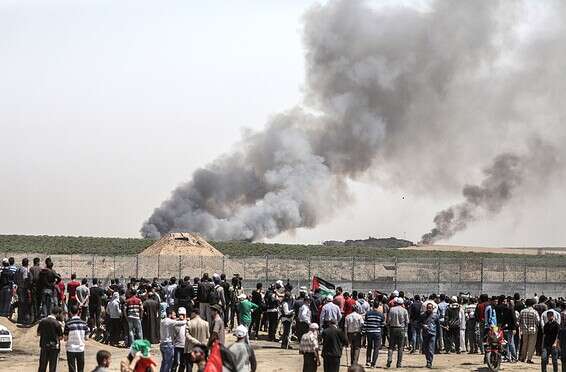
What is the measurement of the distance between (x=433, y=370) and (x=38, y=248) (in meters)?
63.6

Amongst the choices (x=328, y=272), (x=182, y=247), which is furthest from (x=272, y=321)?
(x=182, y=247)

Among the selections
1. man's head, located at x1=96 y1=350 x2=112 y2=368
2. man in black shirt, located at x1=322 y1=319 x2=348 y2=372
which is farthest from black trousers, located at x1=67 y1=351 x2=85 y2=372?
man's head, located at x1=96 y1=350 x2=112 y2=368

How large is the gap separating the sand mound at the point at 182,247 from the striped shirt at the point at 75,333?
4875cm

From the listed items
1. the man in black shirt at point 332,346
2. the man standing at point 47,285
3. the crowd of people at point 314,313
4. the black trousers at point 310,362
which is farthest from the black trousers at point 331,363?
the man standing at point 47,285

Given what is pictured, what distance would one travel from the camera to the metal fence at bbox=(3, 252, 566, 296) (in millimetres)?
50281

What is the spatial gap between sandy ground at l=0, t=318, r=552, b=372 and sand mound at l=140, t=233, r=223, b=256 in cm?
4005

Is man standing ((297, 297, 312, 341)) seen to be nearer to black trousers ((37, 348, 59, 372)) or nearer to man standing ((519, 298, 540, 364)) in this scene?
man standing ((519, 298, 540, 364))

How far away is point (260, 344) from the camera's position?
29312 mm

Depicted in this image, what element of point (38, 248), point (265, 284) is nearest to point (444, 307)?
point (265, 284)

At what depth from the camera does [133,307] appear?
25.2 m

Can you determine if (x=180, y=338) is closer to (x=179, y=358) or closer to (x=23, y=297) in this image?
(x=179, y=358)

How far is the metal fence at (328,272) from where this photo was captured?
165 ft

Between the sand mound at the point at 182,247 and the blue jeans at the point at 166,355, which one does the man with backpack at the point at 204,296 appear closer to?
the blue jeans at the point at 166,355

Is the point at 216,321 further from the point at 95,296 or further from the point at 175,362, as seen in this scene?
the point at 95,296
